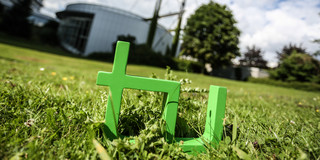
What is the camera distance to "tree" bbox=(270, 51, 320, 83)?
63.9ft

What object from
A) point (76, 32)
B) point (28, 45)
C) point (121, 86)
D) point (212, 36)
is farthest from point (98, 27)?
point (121, 86)

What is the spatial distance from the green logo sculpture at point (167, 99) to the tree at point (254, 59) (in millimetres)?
35603

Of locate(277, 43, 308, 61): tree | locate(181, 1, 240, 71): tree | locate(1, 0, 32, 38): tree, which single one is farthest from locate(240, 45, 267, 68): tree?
locate(1, 0, 32, 38): tree

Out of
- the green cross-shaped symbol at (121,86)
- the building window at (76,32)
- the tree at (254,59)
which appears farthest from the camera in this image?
the tree at (254,59)

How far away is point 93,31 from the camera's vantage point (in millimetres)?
20000

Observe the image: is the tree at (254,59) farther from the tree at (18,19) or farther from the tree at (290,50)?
the tree at (18,19)

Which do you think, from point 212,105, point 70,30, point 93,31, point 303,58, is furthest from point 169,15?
point 212,105

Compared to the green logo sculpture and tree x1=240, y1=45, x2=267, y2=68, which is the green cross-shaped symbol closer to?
the green logo sculpture

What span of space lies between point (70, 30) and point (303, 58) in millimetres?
31037

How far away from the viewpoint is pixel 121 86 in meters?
0.78

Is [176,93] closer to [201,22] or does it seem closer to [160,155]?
[160,155]

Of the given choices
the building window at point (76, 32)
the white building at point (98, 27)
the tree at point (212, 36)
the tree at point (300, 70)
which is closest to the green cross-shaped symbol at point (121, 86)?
the tree at point (212, 36)

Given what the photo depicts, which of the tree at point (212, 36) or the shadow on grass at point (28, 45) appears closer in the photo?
the shadow on grass at point (28, 45)

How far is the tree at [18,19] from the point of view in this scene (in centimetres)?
2028
